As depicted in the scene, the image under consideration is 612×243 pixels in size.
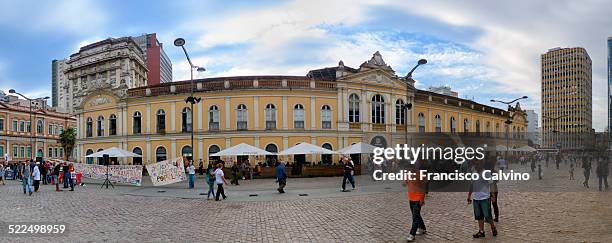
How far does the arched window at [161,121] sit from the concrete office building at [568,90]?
39189 mm

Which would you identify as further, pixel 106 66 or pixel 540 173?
pixel 106 66

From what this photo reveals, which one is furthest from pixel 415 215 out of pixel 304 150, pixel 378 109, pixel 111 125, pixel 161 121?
pixel 111 125

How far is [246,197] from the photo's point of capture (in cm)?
1912

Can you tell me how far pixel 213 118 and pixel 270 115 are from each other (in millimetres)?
5367

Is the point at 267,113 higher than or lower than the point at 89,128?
higher

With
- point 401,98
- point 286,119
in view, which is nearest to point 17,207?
point 286,119

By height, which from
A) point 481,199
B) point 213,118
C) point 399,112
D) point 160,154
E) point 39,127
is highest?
point 399,112

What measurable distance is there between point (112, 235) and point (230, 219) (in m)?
3.41

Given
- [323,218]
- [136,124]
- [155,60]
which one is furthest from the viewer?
[155,60]

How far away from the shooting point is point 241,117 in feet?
131

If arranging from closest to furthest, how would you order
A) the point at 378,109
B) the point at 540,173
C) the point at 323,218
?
1. the point at 540,173
2. the point at 323,218
3. the point at 378,109

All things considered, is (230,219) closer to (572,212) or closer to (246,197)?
(246,197)

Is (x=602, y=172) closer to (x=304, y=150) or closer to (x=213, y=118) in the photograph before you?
(x=304, y=150)

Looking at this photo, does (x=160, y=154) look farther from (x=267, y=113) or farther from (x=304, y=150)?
(x=304, y=150)
